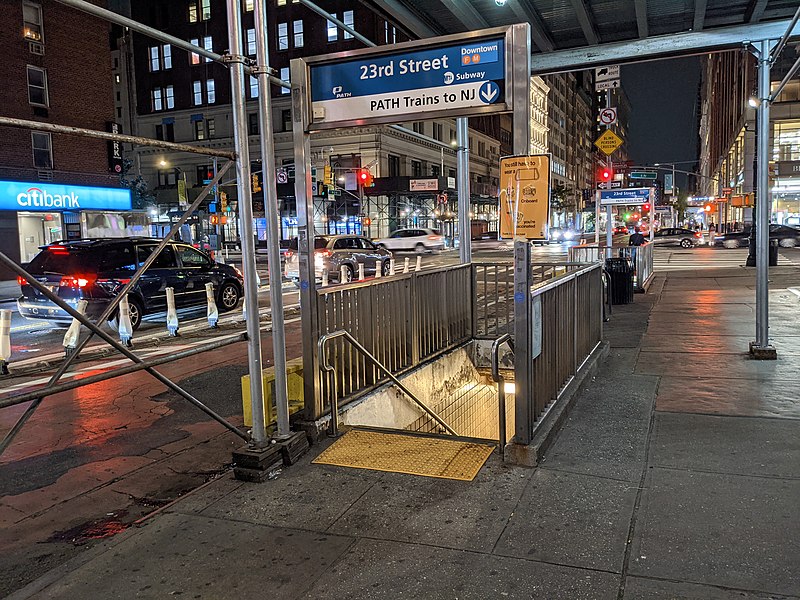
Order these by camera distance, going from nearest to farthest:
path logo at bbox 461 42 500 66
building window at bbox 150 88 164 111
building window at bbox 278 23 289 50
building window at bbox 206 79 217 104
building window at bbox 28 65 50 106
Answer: path logo at bbox 461 42 500 66
building window at bbox 28 65 50 106
building window at bbox 278 23 289 50
building window at bbox 206 79 217 104
building window at bbox 150 88 164 111

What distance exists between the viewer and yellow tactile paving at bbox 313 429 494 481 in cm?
509

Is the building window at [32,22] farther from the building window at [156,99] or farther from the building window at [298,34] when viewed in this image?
the building window at [156,99]

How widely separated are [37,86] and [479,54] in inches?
1156

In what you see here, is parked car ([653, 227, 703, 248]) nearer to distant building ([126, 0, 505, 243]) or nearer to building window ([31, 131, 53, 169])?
distant building ([126, 0, 505, 243])

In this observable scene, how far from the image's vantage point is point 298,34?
2215 inches

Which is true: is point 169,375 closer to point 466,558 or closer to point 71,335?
point 71,335

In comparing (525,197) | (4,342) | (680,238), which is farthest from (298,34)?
(525,197)

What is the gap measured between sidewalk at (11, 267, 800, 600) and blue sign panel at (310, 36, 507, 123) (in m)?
2.80

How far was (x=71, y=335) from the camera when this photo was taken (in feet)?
33.2

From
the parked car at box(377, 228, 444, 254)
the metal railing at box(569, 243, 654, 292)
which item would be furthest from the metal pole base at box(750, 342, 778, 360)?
the parked car at box(377, 228, 444, 254)

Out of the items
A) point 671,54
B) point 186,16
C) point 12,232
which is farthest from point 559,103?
point 671,54

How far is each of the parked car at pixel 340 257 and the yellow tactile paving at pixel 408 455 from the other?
17.0m

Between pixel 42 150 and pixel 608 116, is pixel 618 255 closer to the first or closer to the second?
pixel 608 116

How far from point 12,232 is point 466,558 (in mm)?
29123
